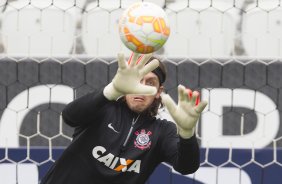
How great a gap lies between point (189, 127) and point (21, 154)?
0.94 metres

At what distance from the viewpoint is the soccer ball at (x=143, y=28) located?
143cm

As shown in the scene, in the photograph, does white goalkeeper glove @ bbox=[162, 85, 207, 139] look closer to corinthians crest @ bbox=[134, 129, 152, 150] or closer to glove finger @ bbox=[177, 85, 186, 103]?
glove finger @ bbox=[177, 85, 186, 103]

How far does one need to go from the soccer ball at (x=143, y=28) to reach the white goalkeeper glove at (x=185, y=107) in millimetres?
157

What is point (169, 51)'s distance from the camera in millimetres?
2469

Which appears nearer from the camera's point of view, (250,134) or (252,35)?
(250,134)

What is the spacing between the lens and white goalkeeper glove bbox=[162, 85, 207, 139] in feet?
4.27

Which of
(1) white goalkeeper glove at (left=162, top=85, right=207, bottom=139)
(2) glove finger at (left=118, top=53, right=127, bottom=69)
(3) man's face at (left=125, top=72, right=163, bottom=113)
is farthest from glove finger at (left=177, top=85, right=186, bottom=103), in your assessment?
(3) man's face at (left=125, top=72, right=163, bottom=113)

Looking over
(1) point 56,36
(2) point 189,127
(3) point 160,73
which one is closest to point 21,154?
(1) point 56,36

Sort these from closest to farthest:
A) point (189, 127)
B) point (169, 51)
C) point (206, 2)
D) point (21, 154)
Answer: point (189, 127)
point (21, 154)
point (169, 51)
point (206, 2)

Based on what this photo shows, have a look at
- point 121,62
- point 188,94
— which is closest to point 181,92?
point 188,94

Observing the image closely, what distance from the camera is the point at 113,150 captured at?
5.12 feet

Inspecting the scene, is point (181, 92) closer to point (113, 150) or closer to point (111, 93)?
point (111, 93)

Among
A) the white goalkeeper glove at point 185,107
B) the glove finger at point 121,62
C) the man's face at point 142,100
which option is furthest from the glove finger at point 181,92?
the man's face at point 142,100

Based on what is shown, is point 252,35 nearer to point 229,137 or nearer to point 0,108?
point 229,137
